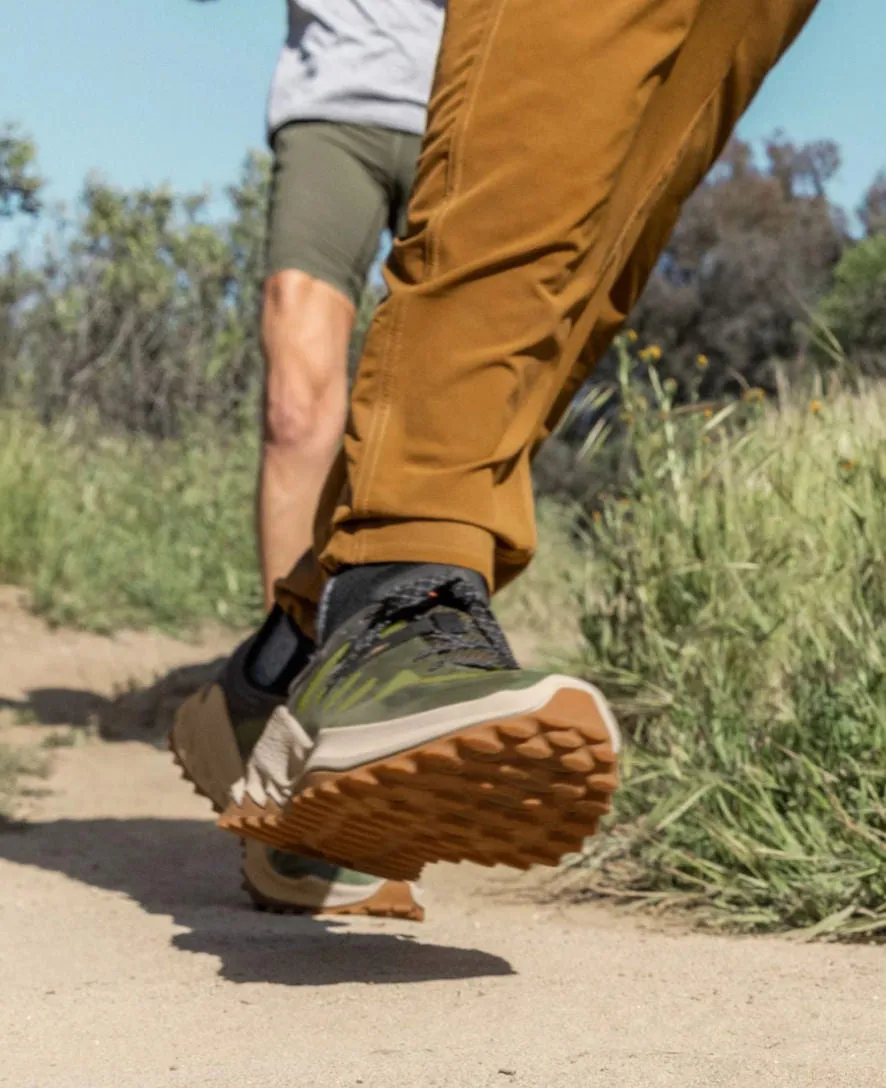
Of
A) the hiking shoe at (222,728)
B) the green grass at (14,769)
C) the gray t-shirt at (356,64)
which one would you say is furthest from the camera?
the green grass at (14,769)

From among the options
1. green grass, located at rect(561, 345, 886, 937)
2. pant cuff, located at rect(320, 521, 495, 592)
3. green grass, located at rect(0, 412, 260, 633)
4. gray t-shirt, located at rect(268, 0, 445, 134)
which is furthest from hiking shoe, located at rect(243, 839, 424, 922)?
green grass, located at rect(0, 412, 260, 633)

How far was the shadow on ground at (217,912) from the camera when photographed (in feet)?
Answer: 5.46

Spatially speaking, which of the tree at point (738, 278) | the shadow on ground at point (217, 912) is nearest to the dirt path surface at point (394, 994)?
the shadow on ground at point (217, 912)

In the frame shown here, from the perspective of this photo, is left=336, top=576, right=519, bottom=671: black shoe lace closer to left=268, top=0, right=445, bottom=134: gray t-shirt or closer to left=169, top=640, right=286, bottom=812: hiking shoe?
left=169, top=640, right=286, bottom=812: hiking shoe

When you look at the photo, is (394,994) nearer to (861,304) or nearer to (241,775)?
(241,775)

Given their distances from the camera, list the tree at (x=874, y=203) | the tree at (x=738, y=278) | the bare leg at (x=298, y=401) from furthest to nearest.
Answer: the tree at (x=874, y=203) < the tree at (x=738, y=278) < the bare leg at (x=298, y=401)

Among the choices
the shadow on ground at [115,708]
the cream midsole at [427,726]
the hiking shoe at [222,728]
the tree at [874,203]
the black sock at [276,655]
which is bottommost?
the shadow on ground at [115,708]

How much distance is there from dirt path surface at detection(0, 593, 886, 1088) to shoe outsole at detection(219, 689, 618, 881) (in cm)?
15

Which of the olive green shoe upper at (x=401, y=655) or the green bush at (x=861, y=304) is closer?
the olive green shoe upper at (x=401, y=655)

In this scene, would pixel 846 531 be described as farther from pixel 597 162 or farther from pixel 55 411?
pixel 55 411

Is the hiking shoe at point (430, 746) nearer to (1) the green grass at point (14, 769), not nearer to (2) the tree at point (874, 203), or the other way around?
(1) the green grass at point (14, 769)

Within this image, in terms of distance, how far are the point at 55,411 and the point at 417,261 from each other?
7033mm

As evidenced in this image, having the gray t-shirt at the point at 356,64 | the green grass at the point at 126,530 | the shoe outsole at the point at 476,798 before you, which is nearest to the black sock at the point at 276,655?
the shoe outsole at the point at 476,798

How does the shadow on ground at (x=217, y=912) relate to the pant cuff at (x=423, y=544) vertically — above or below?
below
